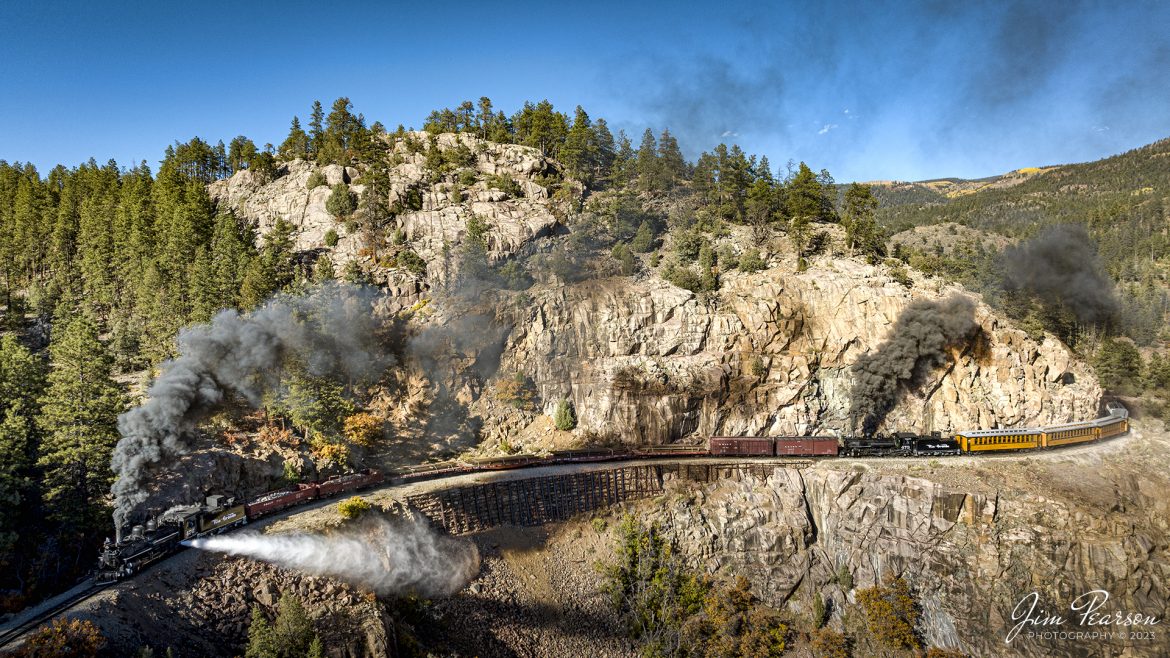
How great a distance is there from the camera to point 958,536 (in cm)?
3678

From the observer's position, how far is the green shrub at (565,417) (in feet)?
158

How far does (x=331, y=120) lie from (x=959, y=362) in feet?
262

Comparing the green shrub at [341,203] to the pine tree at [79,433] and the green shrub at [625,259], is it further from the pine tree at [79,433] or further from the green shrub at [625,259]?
the pine tree at [79,433]

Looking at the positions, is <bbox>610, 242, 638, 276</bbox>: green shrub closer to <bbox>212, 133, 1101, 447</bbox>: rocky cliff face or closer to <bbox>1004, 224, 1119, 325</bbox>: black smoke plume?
<bbox>212, 133, 1101, 447</bbox>: rocky cliff face

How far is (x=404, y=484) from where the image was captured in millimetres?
37688

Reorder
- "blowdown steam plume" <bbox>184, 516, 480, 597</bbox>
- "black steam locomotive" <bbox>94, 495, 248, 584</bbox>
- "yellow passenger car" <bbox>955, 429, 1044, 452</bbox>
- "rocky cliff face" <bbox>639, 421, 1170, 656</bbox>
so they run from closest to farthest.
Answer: "black steam locomotive" <bbox>94, 495, 248, 584</bbox> < "blowdown steam plume" <bbox>184, 516, 480, 597</bbox> < "rocky cliff face" <bbox>639, 421, 1170, 656</bbox> < "yellow passenger car" <bbox>955, 429, 1044, 452</bbox>

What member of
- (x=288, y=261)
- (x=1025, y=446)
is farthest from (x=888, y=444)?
(x=288, y=261)

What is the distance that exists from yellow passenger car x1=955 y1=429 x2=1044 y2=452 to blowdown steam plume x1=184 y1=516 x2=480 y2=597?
3554cm

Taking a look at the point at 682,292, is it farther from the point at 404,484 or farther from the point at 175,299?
the point at 175,299

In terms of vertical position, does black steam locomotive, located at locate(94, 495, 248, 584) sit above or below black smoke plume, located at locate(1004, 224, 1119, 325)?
below

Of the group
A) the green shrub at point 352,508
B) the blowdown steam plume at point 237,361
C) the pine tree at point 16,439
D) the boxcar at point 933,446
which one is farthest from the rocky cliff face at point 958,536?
the pine tree at point 16,439

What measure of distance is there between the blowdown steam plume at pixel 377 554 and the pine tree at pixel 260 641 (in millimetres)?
5465

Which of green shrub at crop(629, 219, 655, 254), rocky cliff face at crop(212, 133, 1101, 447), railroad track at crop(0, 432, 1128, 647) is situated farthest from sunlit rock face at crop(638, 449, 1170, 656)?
green shrub at crop(629, 219, 655, 254)

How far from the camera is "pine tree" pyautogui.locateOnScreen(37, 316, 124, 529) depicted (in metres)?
30.6
